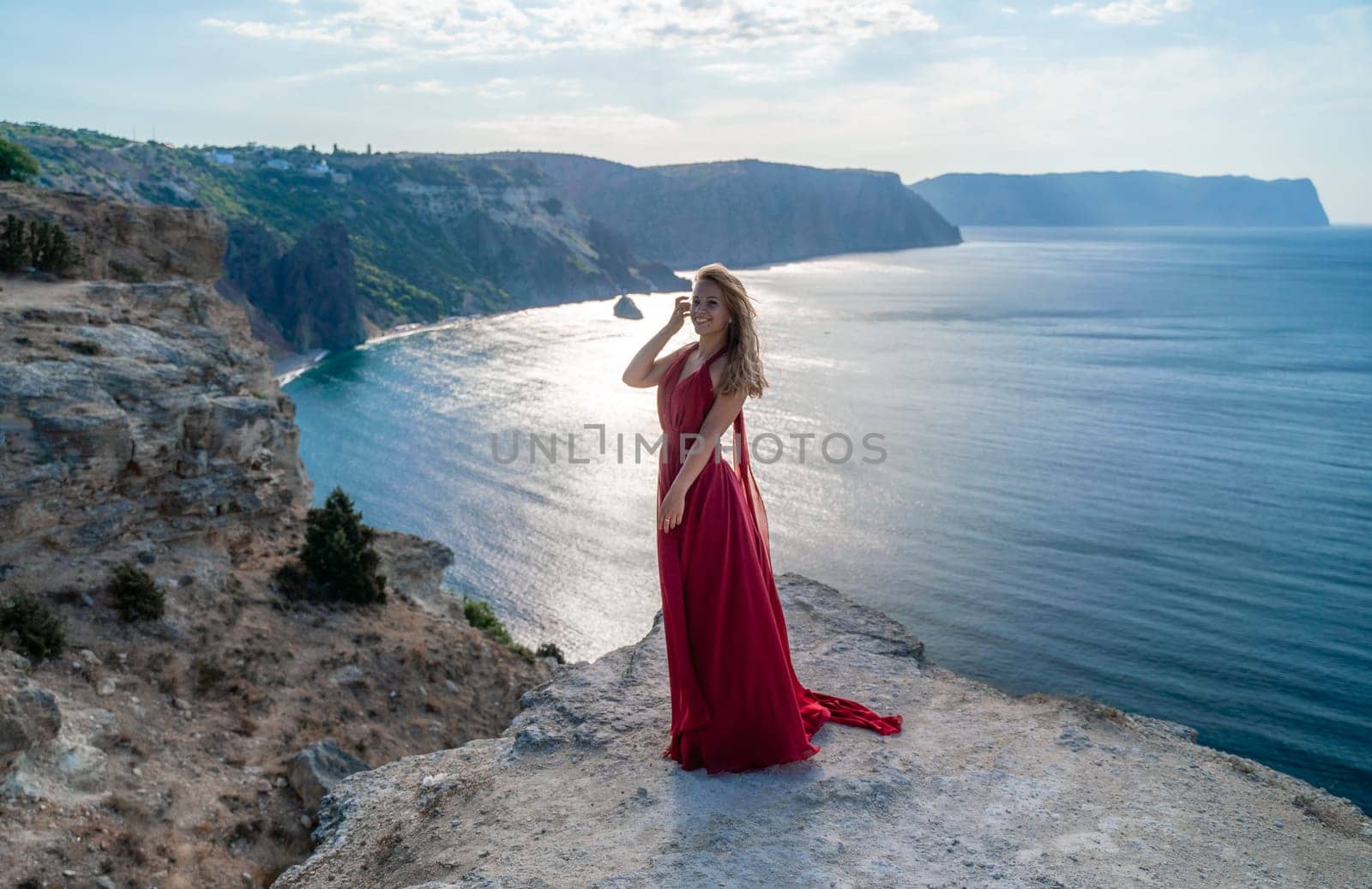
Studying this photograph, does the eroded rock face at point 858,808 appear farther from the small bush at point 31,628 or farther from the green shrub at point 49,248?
the green shrub at point 49,248

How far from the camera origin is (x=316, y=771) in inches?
531

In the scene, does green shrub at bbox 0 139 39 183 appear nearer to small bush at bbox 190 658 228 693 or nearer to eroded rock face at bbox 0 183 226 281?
eroded rock face at bbox 0 183 226 281

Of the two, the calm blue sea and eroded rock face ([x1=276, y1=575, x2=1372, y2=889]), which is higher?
eroded rock face ([x1=276, y1=575, x2=1372, y2=889])

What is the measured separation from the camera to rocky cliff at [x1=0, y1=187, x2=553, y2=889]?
36.5 ft

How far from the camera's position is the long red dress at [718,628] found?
5.92 metres

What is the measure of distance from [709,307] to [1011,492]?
126 ft

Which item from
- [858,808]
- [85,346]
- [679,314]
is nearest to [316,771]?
[85,346]

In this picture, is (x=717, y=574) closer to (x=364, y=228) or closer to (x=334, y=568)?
(x=334, y=568)

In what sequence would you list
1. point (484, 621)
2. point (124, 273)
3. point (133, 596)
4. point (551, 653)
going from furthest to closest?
1. point (484, 621)
2. point (551, 653)
3. point (124, 273)
4. point (133, 596)

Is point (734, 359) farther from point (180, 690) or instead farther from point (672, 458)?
point (180, 690)

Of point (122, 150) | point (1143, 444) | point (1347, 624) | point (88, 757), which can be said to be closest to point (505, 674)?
point (88, 757)

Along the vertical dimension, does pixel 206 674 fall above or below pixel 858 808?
A: below

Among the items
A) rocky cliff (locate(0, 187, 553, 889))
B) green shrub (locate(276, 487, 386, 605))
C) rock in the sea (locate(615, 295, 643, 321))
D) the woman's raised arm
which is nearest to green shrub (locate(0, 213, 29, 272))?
rocky cliff (locate(0, 187, 553, 889))

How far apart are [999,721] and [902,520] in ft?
109
